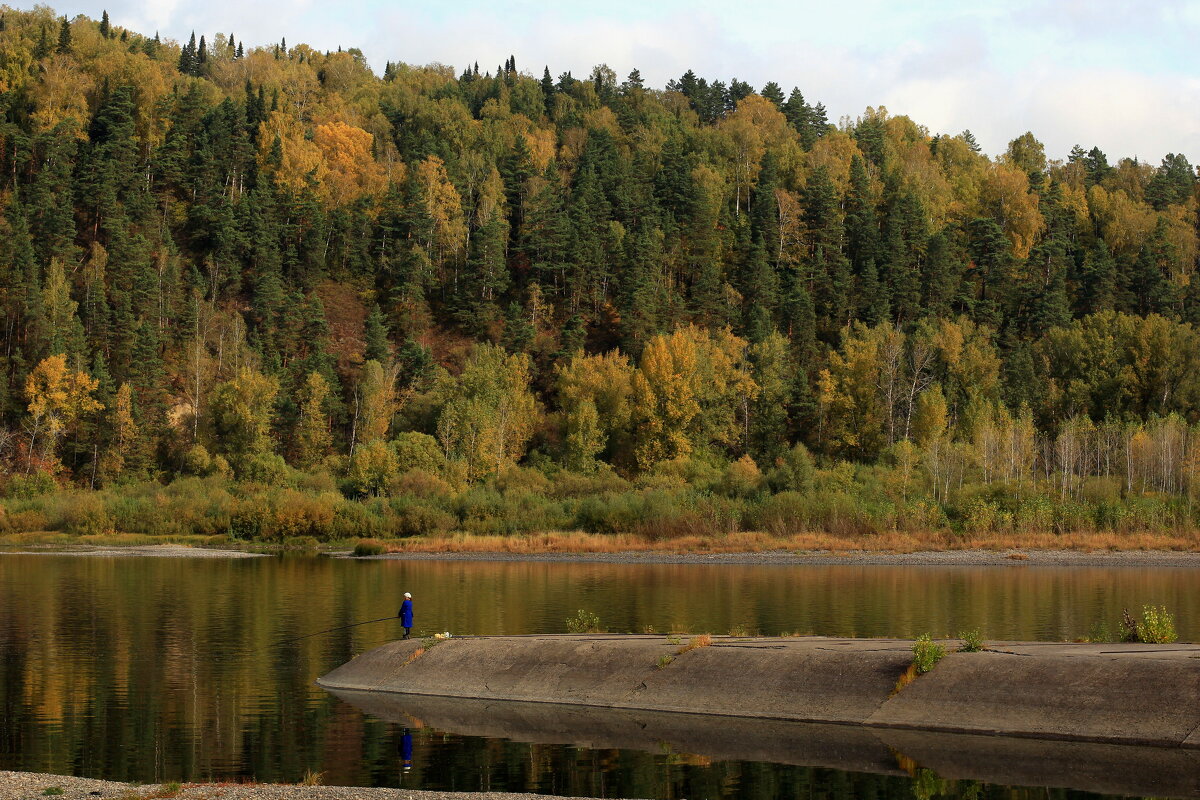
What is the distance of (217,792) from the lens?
2222 cm

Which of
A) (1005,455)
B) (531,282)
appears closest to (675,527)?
(1005,455)

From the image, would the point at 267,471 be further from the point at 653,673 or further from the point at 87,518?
the point at 653,673

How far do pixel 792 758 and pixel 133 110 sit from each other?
475ft

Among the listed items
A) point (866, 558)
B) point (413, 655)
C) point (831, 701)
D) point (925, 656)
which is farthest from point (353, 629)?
point (866, 558)

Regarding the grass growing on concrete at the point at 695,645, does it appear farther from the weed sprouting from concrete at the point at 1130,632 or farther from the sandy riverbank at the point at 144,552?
the sandy riverbank at the point at 144,552

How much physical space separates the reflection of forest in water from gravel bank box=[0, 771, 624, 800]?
1.60m

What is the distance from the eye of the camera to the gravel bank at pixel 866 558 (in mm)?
76438

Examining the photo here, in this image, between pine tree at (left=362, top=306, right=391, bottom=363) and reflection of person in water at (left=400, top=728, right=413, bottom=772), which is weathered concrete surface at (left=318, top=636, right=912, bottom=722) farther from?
pine tree at (left=362, top=306, right=391, bottom=363)

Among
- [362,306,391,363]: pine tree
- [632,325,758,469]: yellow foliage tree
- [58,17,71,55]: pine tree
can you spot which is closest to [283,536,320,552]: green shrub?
[632,325,758,469]: yellow foliage tree

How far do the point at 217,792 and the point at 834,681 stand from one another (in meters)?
13.6

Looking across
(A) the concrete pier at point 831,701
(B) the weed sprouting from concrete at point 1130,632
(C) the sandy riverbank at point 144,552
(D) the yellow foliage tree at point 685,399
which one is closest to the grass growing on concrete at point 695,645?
(A) the concrete pier at point 831,701

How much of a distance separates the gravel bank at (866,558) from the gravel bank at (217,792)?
2330 inches

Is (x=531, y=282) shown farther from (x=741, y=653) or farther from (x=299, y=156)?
A: (x=741, y=653)

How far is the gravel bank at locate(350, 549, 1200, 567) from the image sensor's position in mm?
76438
